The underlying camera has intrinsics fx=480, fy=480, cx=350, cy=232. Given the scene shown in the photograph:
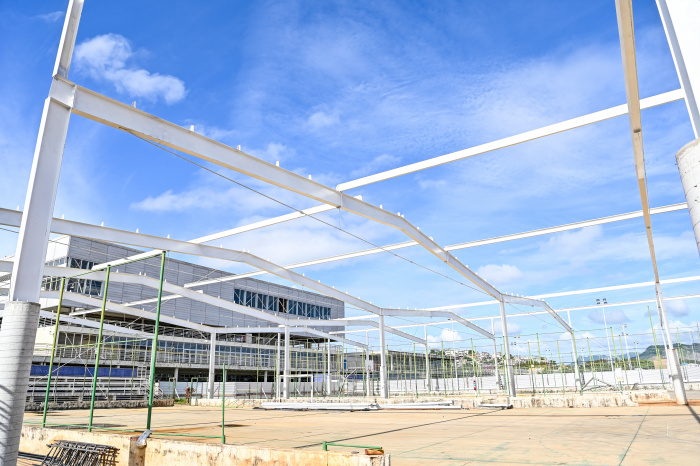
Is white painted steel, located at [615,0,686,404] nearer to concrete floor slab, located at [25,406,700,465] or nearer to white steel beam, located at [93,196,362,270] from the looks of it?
concrete floor slab, located at [25,406,700,465]

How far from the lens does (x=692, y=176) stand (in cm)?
323

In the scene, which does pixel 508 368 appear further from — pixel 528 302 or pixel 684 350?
pixel 684 350

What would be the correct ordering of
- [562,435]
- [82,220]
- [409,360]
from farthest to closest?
[409,360], [82,220], [562,435]

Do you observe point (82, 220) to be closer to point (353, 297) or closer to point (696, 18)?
point (353, 297)

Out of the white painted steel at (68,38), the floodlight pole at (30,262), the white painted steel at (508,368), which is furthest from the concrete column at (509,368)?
the white painted steel at (68,38)

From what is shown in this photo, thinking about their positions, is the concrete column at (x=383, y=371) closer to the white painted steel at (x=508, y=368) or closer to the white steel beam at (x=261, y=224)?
the white painted steel at (x=508, y=368)

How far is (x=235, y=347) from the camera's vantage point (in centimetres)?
5409

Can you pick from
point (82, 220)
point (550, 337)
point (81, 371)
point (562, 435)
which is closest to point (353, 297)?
point (550, 337)

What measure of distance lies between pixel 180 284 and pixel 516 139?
42117 mm

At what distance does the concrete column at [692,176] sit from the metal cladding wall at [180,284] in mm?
34258

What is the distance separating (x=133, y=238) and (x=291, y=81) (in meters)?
9.32

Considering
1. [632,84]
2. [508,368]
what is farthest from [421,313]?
[632,84]

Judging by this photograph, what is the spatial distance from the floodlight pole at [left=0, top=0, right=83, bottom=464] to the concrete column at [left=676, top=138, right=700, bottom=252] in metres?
9.84

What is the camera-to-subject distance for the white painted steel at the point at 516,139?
Answer: 1235 centimetres
